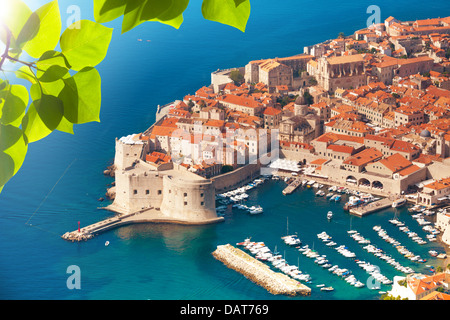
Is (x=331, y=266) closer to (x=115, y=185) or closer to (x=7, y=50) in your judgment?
(x=115, y=185)

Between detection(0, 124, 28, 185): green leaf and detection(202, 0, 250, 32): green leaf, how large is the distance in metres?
0.12

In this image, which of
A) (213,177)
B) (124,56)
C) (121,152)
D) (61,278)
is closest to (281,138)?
(213,177)

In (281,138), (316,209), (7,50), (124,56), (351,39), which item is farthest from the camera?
(124,56)

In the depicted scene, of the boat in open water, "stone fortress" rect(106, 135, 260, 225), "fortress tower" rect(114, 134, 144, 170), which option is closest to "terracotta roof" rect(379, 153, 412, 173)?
the boat in open water

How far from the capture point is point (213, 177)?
11094 millimetres

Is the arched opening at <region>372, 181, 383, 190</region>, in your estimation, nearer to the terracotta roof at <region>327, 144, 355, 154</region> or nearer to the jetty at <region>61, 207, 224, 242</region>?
the terracotta roof at <region>327, 144, 355, 154</region>

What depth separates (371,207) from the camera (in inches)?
413

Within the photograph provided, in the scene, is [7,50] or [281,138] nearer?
[7,50]

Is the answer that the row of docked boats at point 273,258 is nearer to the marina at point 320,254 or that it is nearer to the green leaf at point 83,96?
the marina at point 320,254

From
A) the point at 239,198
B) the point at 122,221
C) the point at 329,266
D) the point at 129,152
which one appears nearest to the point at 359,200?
the point at 239,198

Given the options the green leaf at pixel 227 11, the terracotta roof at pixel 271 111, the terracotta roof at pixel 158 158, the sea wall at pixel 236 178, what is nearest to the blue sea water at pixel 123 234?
the sea wall at pixel 236 178

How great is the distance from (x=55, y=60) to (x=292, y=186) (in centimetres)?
1086

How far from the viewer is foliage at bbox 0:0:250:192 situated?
15.4 inches
